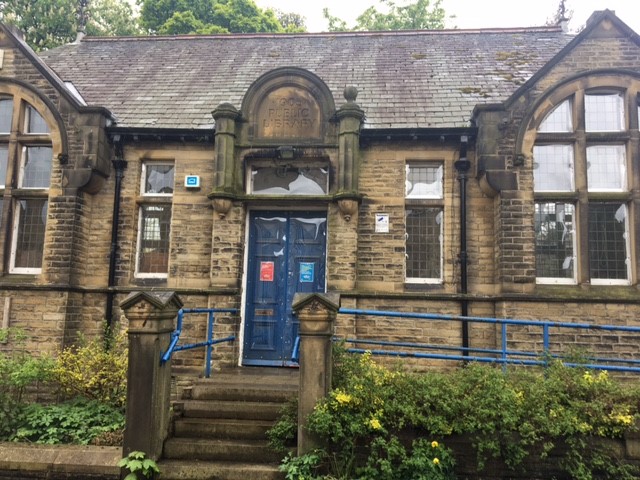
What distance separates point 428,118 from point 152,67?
7.16m

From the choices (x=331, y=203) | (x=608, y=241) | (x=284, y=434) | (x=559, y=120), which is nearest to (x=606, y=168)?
(x=559, y=120)

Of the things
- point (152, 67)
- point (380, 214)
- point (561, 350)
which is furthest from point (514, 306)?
point (152, 67)

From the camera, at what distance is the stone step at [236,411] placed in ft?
18.6

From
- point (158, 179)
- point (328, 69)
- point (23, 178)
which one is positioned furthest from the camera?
point (328, 69)

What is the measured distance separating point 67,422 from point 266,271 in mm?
3858

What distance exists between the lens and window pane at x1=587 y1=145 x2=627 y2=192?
7965mm

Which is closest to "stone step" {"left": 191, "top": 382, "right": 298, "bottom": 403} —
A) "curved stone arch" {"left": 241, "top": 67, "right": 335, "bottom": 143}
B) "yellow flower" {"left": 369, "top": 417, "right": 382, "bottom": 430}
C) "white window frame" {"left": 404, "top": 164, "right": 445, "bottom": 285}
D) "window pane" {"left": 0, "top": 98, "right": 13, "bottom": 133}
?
"yellow flower" {"left": 369, "top": 417, "right": 382, "bottom": 430}

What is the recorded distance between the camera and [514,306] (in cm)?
752

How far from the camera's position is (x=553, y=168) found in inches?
320

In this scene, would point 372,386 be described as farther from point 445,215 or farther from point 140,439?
point 445,215

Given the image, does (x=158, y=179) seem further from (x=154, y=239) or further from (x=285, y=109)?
(x=285, y=109)

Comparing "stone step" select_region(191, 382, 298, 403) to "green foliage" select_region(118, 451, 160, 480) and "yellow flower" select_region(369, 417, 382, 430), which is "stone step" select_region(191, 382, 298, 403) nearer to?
"green foliage" select_region(118, 451, 160, 480)

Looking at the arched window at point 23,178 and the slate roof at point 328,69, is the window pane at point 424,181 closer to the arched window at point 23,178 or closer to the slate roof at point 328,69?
the slate roof at point 328,69

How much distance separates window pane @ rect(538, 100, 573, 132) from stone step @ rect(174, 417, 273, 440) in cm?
677
